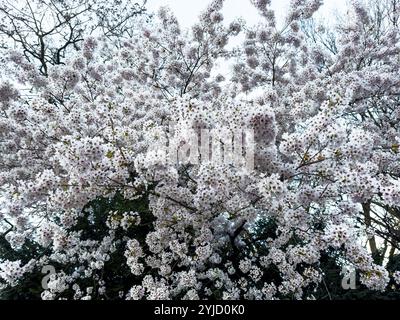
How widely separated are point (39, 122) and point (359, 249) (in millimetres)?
4632

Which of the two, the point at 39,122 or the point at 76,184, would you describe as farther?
the point at 39,122

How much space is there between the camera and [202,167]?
150 inches

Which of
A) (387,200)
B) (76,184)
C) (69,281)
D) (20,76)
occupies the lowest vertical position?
(69,281)

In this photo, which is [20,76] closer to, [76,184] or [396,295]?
[76,184]

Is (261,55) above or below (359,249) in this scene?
above

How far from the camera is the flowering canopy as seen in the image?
389cm

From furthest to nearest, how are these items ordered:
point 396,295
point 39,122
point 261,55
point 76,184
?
point 261,55 → point 396,295 → point 39,122 → point 76,184

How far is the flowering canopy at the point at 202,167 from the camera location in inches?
153

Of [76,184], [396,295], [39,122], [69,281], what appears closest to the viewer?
[76,184]

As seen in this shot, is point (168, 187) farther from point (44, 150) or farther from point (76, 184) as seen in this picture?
point (44, 150)

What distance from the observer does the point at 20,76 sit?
24.8 feet
